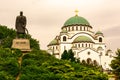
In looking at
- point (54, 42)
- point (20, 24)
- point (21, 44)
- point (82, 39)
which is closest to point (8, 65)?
point (21, 44)

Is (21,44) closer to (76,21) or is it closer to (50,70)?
(50,70)

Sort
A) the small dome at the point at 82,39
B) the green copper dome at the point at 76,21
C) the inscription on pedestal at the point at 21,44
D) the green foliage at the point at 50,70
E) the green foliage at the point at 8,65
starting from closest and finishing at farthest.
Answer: the green foliage at the point at 8,65
the green foliage at the point at 50,70
the inscription on pedestal at the point at 21,44
the small dome at the point at 82,39
the green copper dome at the point at 76,21

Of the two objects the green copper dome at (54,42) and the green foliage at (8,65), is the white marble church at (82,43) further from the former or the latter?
the green foliage at (8,65)

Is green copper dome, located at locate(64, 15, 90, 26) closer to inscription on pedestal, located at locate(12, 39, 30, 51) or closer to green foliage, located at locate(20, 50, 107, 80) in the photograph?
inscription on pedestal, located at locate(12, 39, 30, 51)

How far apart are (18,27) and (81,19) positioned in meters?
72.6

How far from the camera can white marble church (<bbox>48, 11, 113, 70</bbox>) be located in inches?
3979

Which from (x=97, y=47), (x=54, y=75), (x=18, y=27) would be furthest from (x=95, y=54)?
(x=54, y=75)

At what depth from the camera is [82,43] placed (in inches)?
3986

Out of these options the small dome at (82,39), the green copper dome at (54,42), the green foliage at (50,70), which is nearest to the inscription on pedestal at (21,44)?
the green foliage at (50,70)

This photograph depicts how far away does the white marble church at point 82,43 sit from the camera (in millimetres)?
101062

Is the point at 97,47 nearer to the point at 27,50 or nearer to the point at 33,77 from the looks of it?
the point at 27,50

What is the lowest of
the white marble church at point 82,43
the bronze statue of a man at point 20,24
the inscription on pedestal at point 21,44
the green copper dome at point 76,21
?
the inscription on pedestal at point 21,44

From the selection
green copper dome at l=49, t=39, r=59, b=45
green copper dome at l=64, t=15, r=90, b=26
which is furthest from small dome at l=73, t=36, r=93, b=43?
green copper dome at l=49, t=39, r=59, b=45

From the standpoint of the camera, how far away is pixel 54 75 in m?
27.0
